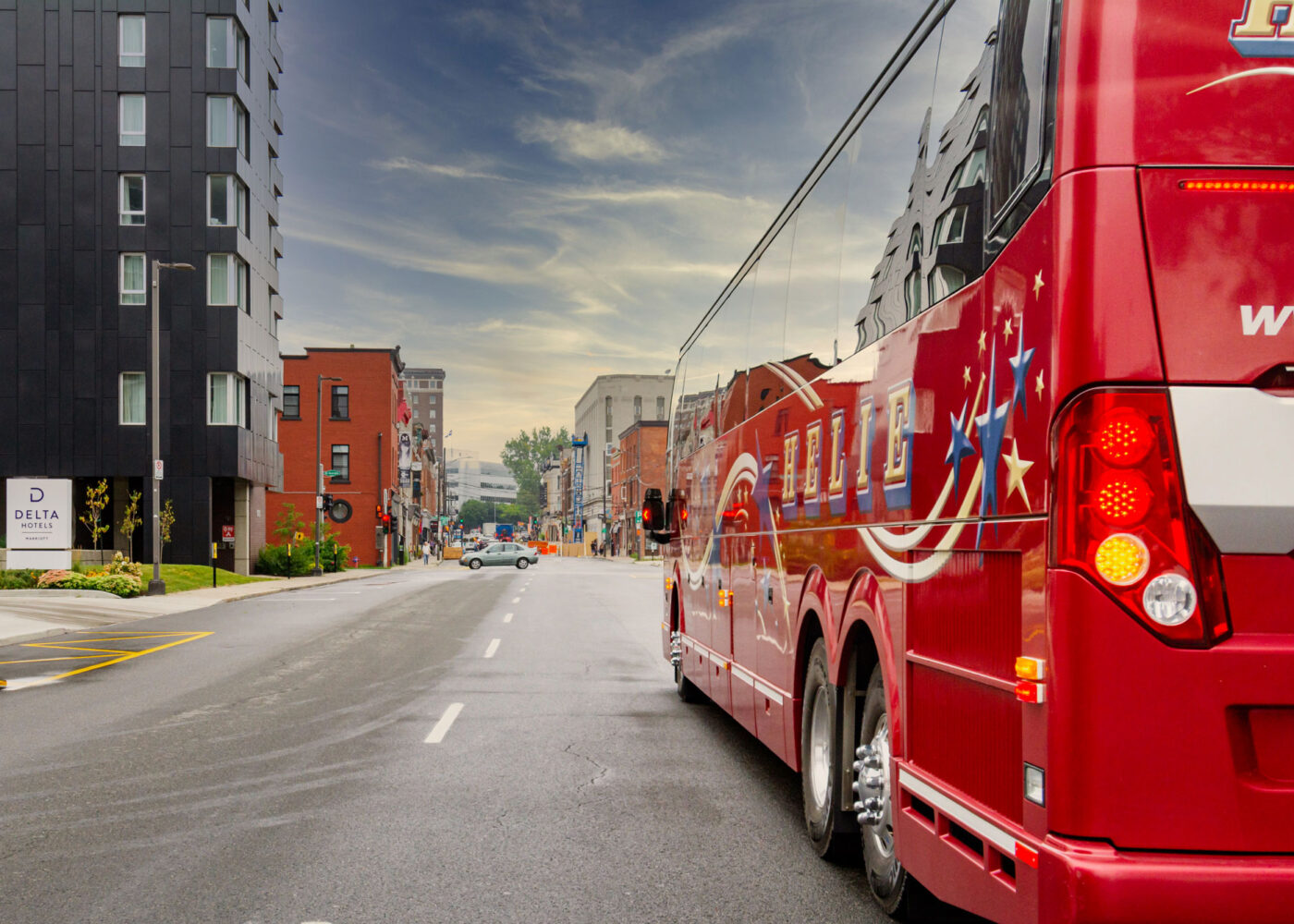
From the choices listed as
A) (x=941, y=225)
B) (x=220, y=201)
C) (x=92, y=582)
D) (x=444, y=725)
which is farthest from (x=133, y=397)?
(x=941, y=225)

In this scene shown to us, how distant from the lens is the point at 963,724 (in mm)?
3926

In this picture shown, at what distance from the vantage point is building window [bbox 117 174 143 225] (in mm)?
42594

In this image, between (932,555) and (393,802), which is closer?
(932,555)

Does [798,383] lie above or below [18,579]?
above

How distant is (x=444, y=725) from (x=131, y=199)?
127 ft

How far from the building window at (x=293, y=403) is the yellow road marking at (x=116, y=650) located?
56.8 m

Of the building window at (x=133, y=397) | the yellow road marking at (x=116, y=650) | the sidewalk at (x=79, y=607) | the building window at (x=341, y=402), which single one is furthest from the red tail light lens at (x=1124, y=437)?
the building window at (x=341, y=402)

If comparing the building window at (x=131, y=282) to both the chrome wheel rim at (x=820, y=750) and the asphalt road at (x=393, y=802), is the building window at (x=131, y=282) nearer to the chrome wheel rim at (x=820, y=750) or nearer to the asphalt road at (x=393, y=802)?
the asphalt road at (x=393, y=802)

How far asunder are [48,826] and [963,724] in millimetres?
5384

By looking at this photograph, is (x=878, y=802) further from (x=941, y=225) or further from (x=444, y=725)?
(x=444, y=725)

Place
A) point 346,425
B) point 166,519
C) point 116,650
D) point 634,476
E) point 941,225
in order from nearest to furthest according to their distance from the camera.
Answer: point 941,225 → point 116,650 → point 166,519 → point 346,425 → point 634,476

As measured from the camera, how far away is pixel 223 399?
43.4 m

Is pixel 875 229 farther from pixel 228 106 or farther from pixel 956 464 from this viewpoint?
pixel 228 106

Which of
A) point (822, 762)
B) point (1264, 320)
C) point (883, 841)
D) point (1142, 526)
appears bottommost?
point (883, 841)
